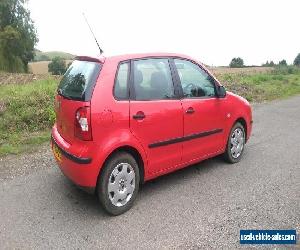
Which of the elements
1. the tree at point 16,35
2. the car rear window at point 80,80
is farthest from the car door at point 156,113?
the tree at point 16,35

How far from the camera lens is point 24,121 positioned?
26.2ft

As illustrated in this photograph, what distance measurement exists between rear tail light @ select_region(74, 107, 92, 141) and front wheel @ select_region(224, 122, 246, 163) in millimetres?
2625

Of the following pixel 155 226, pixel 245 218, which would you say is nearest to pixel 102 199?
pixel 155 226

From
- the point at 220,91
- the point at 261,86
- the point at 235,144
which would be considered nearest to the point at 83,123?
the point at 220,91

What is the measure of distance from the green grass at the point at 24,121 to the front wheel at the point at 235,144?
3.36 meters

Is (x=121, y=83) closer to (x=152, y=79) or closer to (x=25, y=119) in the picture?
(x=152, y=79)

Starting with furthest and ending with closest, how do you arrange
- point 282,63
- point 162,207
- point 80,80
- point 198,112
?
point 282,63
point 198,112
point 162,207
point 80,80

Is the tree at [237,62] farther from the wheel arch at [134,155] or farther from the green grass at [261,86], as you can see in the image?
the wheel arch at [134,155]

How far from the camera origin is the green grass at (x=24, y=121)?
7082 mm

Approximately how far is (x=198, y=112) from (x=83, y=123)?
5.75ft

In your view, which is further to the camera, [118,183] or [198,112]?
[198,112]

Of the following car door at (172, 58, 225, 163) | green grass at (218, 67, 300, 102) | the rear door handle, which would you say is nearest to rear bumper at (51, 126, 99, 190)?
the rear door handle

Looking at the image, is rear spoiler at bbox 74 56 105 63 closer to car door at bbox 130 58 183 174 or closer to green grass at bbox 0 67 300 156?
car door at bbox 130 58 183 174

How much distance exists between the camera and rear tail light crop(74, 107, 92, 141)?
13.7ft
